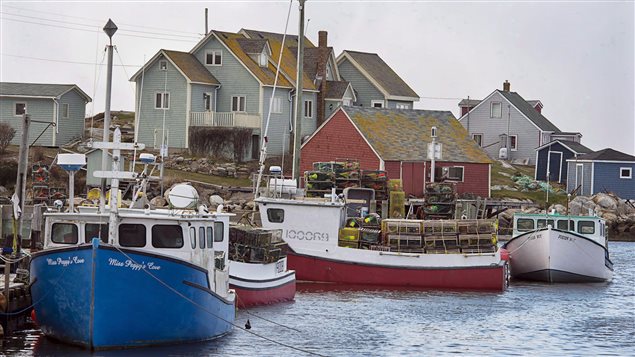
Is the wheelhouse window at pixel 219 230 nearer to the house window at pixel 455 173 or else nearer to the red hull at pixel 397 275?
the red hull at pixel 397 275

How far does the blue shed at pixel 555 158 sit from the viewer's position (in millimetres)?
77000

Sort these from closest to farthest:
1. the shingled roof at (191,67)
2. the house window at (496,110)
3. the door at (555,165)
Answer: the shingled roof at (191,67), the door at (555,165), the house window at (496,110)

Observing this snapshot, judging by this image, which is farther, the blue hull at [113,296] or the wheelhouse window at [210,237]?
the wheelhouse window at [210,237]

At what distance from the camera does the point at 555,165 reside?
254 ft

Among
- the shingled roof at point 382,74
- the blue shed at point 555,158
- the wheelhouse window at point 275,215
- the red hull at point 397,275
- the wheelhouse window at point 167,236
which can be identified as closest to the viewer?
the wheelhouse window at point 167,236

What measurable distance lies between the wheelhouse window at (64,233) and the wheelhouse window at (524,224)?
78.0 ft

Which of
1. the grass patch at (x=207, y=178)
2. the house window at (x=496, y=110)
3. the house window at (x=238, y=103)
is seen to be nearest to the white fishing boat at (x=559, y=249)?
the grass patch at (x=207, y=178)

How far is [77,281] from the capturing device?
73.2 ft

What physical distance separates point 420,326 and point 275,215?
878 centimetres

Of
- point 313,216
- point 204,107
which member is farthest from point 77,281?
point 204,107

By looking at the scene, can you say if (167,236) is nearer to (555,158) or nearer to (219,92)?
(219,92)

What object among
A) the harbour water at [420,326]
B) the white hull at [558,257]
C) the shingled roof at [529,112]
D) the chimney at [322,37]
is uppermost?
the chimney at [322,37]

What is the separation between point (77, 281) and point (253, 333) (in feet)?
18.6

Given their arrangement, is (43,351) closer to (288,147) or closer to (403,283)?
(403,283)
